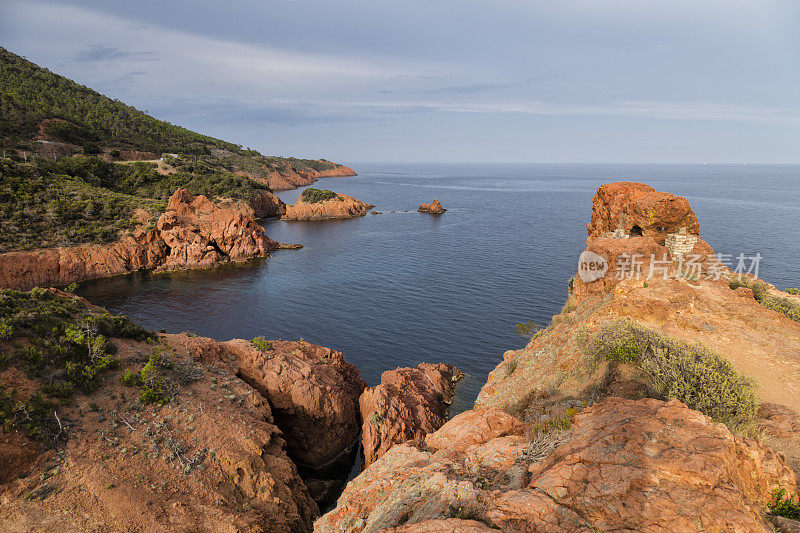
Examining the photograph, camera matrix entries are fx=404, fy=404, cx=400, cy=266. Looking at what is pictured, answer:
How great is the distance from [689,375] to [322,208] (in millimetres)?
99112

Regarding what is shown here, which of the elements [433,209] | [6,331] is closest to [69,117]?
[433,209]

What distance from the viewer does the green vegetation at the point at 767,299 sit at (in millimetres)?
21484

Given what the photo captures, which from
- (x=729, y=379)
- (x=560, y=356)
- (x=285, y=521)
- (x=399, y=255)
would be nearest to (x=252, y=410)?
(x=285, y=521)

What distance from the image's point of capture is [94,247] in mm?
53969

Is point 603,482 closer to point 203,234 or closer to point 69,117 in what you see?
point 203,234

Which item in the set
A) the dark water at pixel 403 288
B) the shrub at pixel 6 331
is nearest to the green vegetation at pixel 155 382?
the shrub at pixel 6 331

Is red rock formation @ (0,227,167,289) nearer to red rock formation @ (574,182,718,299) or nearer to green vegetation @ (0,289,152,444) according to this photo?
green vegetation @ (0,289,152,444)

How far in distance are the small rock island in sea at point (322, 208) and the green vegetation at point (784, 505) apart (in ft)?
331

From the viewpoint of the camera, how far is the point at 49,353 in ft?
58.7

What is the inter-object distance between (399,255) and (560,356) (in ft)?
158

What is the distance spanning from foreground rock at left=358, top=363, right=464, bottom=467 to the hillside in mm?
50378

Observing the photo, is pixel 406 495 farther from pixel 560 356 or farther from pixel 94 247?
pixel 94 247

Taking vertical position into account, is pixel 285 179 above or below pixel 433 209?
above

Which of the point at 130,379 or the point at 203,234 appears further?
the point at 203,234
